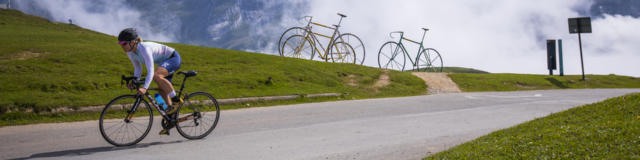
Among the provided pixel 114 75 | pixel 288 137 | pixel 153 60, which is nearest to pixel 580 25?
pixel 114 75

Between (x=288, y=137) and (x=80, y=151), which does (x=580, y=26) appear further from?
(x=80, y=151)

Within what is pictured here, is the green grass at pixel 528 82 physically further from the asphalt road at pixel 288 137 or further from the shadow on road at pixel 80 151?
the shadow on road at pixel 80 151

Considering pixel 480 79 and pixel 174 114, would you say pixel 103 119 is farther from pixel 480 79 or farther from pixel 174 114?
pixel 480 79

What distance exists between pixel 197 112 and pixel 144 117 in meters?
1.09

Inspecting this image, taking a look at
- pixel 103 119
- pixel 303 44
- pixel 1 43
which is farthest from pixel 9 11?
pixel 103 119

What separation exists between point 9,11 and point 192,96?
3919 centimetres

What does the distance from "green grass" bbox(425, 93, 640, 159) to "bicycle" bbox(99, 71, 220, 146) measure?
14.0ft

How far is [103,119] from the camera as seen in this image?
6547mm

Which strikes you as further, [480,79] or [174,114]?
[480,79]

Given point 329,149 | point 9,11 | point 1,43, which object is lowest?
point 329,149

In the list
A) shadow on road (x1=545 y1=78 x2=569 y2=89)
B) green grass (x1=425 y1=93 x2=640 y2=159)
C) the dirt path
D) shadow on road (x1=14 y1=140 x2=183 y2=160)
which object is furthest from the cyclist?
shadow on road (x1=545 y1=78 x2=569 y2=89)

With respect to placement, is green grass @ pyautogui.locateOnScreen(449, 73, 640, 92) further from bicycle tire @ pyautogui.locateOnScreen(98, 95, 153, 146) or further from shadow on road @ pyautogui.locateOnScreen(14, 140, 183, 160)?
shadow on road @ pyautogui.locateOnScreen(14, 140, 183, 160)

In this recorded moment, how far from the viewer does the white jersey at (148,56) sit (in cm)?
652

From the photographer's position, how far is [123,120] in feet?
22.5
